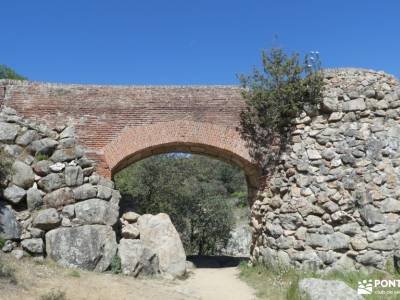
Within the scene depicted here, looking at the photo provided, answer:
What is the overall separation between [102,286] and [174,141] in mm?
3788

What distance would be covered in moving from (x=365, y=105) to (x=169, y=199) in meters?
8.55

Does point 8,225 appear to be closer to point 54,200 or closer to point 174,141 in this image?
point 54,200

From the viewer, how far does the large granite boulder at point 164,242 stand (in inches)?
367

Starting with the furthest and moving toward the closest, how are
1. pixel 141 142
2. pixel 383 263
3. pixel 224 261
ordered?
pixel 224 261 → pixel 141 142 → pixel 383 263

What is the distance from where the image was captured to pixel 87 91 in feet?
33.4

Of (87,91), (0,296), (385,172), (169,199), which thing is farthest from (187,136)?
(169,199)

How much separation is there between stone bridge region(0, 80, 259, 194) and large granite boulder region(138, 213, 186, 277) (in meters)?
1.39

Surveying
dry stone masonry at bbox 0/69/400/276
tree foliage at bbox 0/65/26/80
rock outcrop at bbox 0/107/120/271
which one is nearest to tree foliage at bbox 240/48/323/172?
dry stone masonry at bbox 0/69/400/276

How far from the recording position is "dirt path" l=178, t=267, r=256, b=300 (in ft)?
26.6

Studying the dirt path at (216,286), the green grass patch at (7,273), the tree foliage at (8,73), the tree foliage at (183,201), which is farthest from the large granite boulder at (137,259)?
the tree foliage at (8,73)

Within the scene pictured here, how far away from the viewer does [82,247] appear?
8578 mm

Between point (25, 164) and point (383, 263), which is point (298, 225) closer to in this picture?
point (383, 263)

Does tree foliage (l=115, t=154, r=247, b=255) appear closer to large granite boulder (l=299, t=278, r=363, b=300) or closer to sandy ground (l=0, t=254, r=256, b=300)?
sandy ground (l=0, t=254, r=256, b=300)

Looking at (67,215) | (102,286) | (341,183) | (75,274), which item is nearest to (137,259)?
(75,274)
